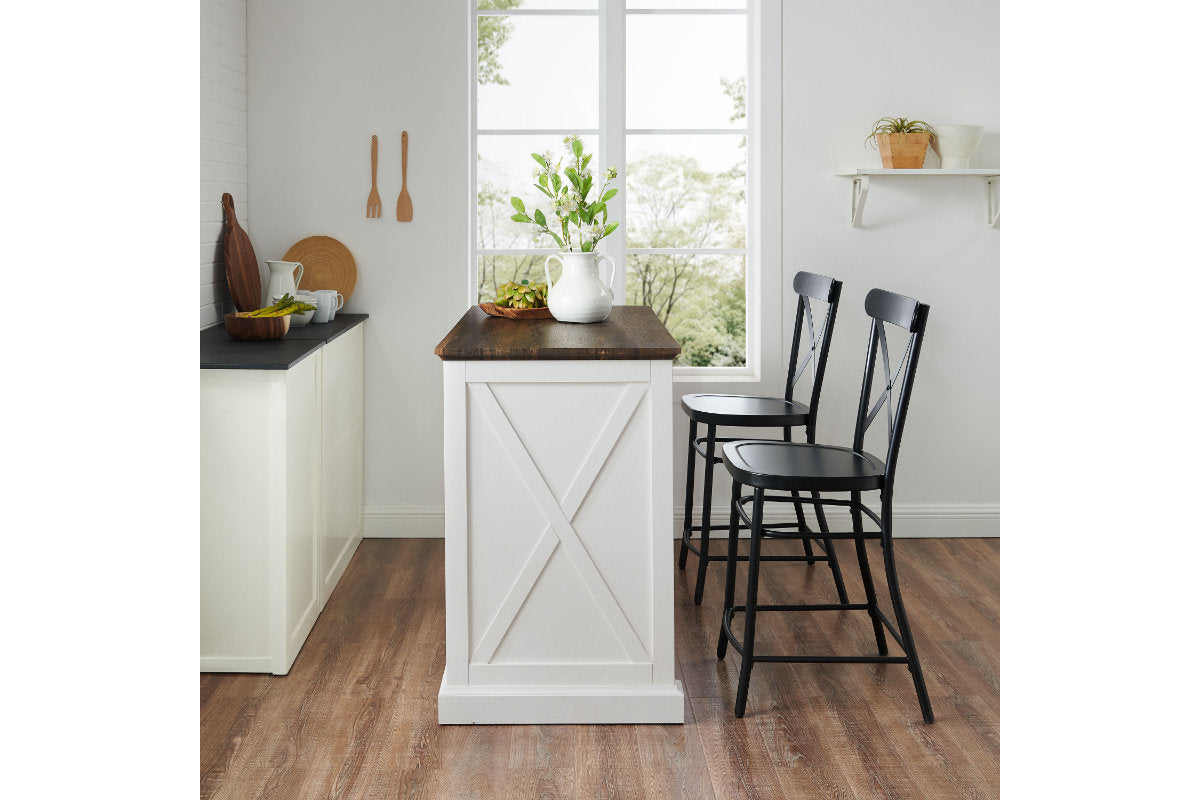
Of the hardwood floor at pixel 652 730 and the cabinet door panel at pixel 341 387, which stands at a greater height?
the cabinet door panel at pixel 341 387

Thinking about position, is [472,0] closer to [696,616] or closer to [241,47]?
[241,47]

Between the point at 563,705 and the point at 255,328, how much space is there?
4.68 ft

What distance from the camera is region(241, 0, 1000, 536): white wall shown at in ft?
11.9

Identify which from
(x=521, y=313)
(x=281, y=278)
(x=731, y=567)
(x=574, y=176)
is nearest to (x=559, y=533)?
(x=731, y=567)

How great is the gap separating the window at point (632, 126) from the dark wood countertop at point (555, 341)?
1.07 metres

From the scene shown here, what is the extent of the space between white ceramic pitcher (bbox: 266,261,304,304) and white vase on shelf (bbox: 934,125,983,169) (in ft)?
7.80

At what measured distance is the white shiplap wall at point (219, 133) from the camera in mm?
3203

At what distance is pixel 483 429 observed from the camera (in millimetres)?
2256

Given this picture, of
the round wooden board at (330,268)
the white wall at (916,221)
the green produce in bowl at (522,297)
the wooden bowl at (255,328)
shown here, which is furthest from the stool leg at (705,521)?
the round wooden board at (330,268)

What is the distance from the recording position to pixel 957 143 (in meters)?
3.58

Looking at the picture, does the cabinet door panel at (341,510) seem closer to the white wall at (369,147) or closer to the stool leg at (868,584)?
the white wall at (369,147)

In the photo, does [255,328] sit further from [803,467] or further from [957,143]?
[957,143]

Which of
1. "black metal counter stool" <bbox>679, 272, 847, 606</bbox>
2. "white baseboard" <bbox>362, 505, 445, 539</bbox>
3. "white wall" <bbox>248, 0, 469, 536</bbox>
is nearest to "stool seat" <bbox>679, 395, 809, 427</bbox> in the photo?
"black metal counter stool" <bbox>679, 272, 847, 606</bbox>
